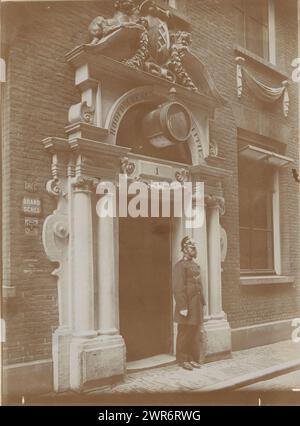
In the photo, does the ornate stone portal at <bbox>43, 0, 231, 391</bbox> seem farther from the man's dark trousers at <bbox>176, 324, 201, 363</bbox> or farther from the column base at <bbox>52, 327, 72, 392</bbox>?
the man's dark trousers at <bbox>176, 324, 201, 363</bbox>

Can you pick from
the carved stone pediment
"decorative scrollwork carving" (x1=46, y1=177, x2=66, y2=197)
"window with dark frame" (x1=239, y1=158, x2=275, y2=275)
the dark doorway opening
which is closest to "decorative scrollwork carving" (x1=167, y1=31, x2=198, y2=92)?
the carved stone pediment

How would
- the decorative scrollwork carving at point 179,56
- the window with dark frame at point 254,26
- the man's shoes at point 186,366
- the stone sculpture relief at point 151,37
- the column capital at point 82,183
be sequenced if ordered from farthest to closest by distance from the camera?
1. the window with dark frame at point 254,26
2. the decorative scrollwork carving at point 179,56
3. the man's shoes at point 186,366
4. the stone sculpture relief at point 151,37
5. the column capital at point 82,183

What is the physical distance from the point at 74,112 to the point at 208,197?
1.89 meters

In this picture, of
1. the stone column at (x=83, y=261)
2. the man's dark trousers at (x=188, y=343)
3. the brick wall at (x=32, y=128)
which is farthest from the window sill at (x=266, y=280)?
the brick wall at (x=32, y=128)

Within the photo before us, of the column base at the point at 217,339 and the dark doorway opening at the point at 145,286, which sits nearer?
the dark doorway opening at the point at 145,286

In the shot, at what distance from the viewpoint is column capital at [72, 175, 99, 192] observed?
4285 mm

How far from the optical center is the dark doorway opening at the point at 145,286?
475cm

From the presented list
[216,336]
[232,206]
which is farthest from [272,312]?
[232,206]

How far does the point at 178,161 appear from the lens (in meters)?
5.27

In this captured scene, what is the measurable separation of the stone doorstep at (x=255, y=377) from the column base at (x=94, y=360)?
0.94 m

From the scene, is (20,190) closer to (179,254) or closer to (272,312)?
(179,254)

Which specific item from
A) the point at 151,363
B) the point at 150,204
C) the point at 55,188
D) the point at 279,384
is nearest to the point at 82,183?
the point at 55,188

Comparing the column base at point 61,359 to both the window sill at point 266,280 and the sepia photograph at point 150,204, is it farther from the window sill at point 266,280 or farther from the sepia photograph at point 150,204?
the window sill at point 266,280

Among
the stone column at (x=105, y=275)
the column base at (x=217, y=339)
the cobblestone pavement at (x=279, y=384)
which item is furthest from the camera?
the column base at (x=217, y=339)
